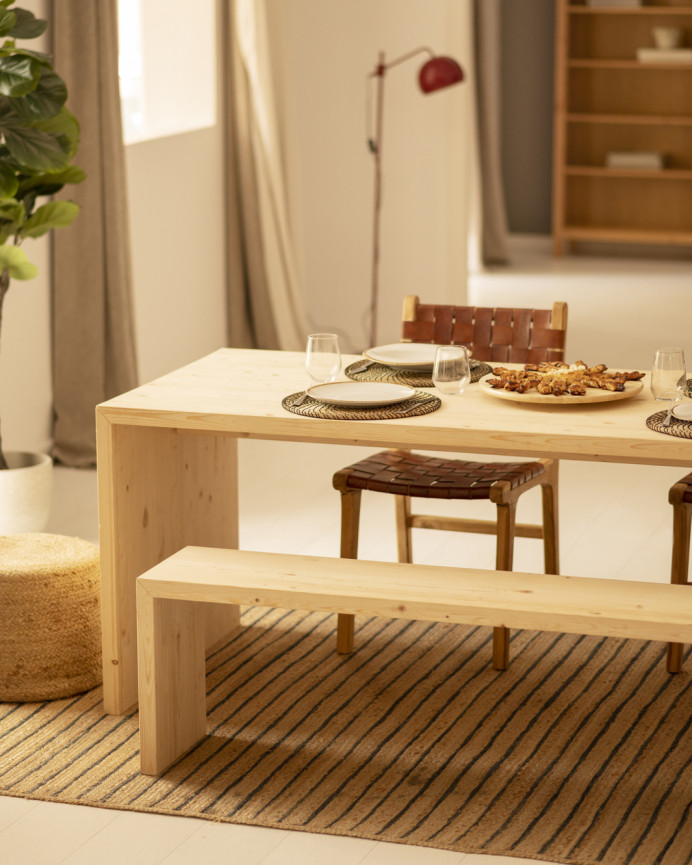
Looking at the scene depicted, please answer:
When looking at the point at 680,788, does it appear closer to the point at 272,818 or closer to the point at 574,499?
the point at 272,818

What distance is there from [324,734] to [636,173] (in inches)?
259

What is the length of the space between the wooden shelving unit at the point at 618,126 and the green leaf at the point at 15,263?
226 inches

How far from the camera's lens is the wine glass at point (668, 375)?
2.57m

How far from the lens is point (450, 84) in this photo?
5.19 meters

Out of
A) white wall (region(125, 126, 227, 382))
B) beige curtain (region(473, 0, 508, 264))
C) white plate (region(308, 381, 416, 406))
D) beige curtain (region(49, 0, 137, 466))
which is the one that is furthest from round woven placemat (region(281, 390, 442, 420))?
beige curtain (region(473, 0, 508, 264))

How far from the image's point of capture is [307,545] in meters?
3.75

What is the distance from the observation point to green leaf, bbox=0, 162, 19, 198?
133 inches

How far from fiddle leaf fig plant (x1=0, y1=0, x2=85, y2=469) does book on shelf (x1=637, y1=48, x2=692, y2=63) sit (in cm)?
565

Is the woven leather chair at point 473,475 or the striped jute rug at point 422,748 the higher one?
the woven leather chair at point 473,475

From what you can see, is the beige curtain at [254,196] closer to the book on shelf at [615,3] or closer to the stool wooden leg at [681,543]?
the stool wooden leg at [681,543]

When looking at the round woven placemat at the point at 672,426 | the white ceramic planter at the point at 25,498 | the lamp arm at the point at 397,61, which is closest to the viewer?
the round woven placemat at the point at 672,426

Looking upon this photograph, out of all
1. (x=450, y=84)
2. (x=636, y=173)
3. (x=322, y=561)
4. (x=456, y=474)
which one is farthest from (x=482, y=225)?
(x=322, y=561)

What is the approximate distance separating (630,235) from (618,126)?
0.77m

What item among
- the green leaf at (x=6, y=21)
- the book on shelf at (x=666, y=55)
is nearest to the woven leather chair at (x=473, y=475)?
the green leaf at (x=6, y=21)
